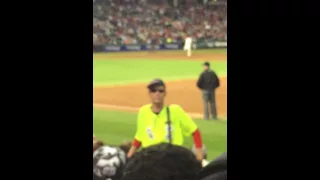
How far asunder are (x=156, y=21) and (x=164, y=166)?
1.31m

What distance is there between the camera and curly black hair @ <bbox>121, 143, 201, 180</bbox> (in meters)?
2.37

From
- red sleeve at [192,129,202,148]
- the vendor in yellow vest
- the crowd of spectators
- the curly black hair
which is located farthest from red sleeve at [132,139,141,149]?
the crowd of spectators

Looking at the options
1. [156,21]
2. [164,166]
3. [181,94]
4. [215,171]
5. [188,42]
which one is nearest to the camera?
[215,171]

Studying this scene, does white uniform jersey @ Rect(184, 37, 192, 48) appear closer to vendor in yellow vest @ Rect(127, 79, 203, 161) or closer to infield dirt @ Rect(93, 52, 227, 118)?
infield dirt @ Rect(93, 52, 227, 118)

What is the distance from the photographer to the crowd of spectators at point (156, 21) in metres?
3.19

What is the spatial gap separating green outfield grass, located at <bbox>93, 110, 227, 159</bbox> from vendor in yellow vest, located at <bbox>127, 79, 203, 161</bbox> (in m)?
0.07

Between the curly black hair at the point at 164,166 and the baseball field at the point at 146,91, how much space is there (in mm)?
538

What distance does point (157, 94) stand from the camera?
305 cm

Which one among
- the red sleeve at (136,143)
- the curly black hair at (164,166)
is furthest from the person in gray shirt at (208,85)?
the curly black hair at (164,166)

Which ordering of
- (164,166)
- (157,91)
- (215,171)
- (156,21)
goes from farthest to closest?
Result: 1. (156,21)
2. (157,91)
3. (164,166)
4. (215,171)

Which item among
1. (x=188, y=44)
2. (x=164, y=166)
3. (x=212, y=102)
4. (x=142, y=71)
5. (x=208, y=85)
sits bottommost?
(x=164, y=166)

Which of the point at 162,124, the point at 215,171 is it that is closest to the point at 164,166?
the point at 215,171

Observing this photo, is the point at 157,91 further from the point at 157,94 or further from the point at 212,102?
the point at 212,102

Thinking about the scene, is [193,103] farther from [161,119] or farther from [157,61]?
[157,61]
